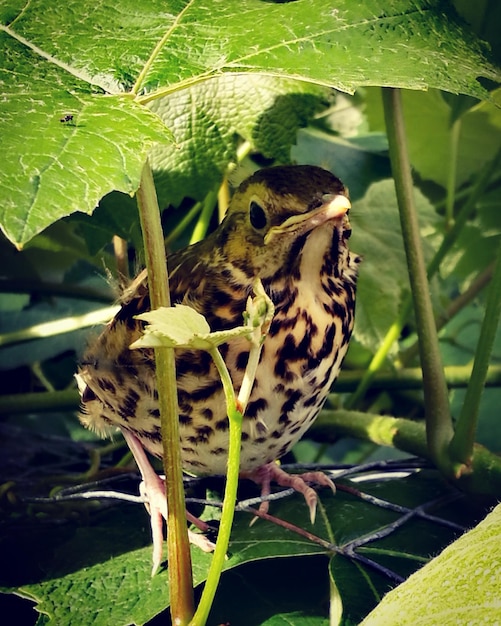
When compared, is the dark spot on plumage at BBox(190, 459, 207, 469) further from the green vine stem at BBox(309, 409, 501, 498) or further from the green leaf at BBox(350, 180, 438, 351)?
the green leaf at BBox(350, 180, 438, 351)

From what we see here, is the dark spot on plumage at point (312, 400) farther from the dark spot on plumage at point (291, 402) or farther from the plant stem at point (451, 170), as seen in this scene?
the plant stem at point (451, 170)

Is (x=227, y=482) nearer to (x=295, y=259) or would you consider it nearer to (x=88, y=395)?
(x=295, y=259)

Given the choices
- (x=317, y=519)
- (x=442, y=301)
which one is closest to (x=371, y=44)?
(x=317, y=519)

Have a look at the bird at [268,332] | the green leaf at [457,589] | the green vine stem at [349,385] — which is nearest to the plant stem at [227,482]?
the green leaf at [457,589]

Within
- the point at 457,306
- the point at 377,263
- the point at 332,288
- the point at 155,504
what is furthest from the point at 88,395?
the point at 457,306

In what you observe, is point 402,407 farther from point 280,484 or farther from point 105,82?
point 105,82

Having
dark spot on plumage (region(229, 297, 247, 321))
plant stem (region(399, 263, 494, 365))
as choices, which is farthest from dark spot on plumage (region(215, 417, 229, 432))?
→ plant stem (region(399, 263, 494, 365))
